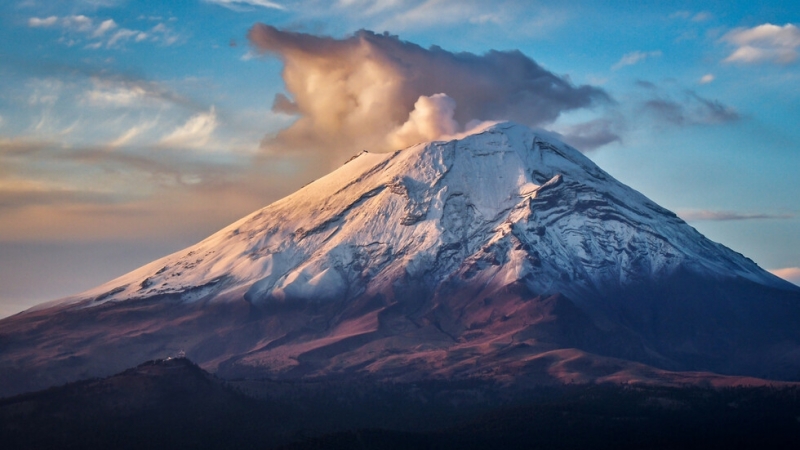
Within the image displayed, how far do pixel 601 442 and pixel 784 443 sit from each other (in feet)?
63.0

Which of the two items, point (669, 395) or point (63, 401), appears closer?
point (63, 401)

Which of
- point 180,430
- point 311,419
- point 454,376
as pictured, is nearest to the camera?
point 180,430

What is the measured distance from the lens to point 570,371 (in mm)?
180750

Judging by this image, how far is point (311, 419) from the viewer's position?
15312 cm

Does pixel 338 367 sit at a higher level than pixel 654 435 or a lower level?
higher

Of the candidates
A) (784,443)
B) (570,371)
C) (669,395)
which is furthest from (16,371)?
(784,443)

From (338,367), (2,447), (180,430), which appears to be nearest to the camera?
(2,447)

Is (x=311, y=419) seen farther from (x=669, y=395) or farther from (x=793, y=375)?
(x=793, y=375)

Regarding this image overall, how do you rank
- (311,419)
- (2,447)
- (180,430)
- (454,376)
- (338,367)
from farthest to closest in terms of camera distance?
(338,367) → (454,376) → (311,419) → (180,430) → (2,447)

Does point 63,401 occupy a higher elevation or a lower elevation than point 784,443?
higher

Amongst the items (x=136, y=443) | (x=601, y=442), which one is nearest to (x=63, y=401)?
(x=136, y=443)

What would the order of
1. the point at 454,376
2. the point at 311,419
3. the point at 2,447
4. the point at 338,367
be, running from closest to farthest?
the point at 2,447 → the point at 311,419 → the point at 454,376 → the point at 338,367

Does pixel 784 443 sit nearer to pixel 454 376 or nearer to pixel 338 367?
pixel 454 376

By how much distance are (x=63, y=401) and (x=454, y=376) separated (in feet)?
198
